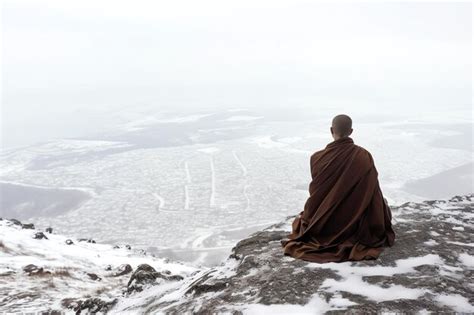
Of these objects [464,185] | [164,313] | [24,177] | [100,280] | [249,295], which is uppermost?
[249,295]

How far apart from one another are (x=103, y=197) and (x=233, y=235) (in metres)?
25.6

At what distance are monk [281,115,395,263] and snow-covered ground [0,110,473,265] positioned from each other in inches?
1207

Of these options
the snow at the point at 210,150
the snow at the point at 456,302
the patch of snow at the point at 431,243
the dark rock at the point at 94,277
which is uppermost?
the snow at the point at 456,302

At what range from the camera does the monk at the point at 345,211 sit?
447 centimetres

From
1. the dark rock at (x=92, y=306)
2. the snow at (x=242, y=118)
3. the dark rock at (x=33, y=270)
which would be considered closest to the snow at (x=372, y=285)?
the dark rock at (x=92, y=306)

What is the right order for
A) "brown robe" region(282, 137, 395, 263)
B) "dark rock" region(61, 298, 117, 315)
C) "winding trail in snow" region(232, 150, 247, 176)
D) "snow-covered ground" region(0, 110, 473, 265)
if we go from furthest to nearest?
"winding trail in snow" region(232, 150, 247, 176) < "snow-covered ground" region(0, 110, 473, 265) < "dark rock" region(61, 298, 117, 315) < "brown robe" region(282, 137, 395, 263)

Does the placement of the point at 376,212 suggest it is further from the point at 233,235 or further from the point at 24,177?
the point at 24,177

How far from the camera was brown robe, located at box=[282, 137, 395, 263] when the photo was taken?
446 cm

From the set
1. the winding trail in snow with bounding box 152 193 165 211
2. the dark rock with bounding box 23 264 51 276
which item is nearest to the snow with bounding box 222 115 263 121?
the winding trail in snow with bounding box 152 193 165 211

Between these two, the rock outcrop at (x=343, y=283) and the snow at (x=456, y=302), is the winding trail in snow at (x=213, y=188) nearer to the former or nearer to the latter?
the rock outcrop at (x=343, y=283)

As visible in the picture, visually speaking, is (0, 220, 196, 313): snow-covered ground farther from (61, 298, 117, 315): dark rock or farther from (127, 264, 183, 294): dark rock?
(127, 264, 183, 294): dark rock

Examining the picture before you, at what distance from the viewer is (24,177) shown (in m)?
69.0

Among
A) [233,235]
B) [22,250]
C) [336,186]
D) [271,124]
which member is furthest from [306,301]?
[271,124]

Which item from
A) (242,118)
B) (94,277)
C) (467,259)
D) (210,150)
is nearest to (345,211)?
(467,259)
